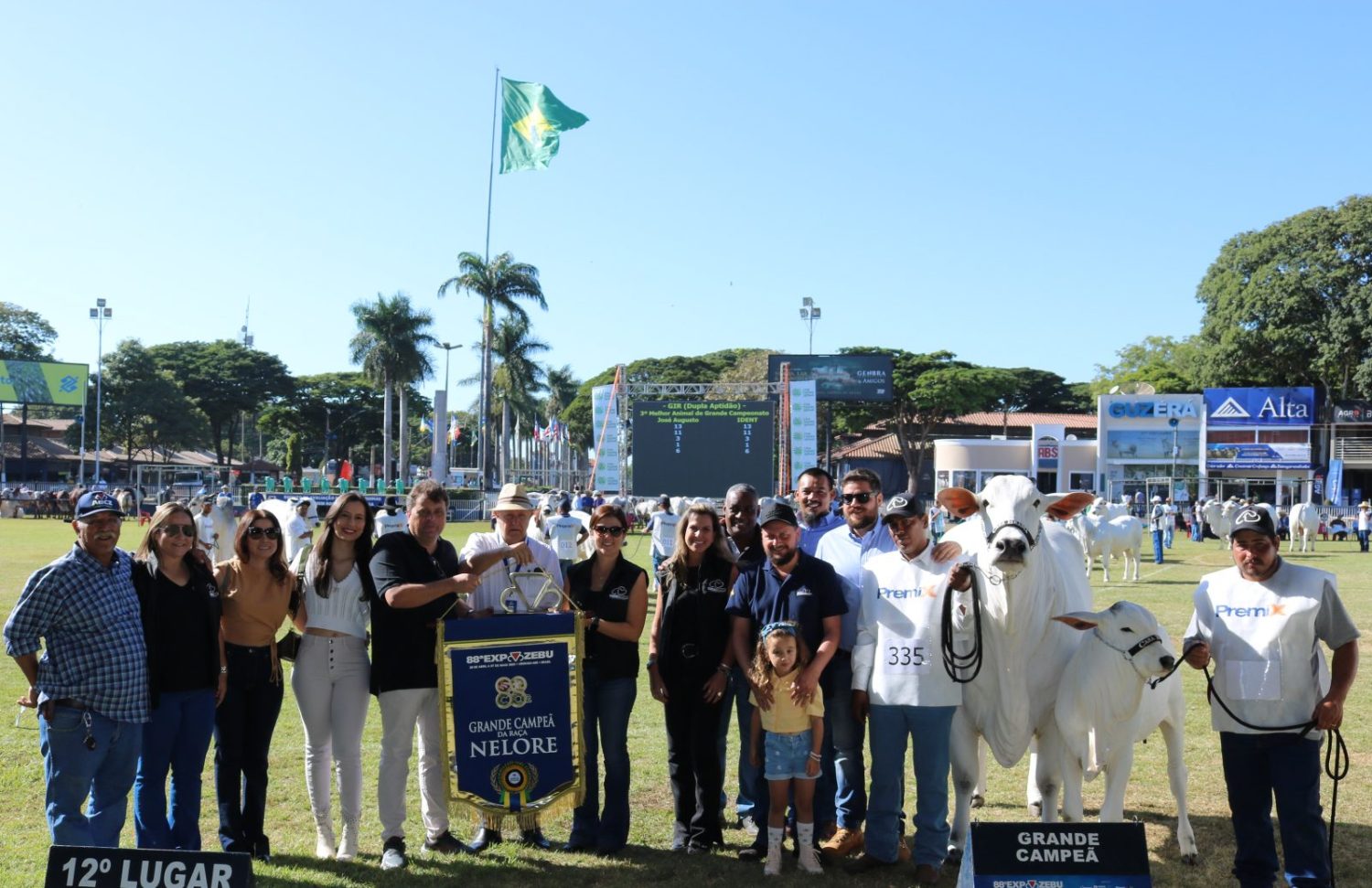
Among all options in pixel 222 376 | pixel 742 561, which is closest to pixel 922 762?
pixel 742 561

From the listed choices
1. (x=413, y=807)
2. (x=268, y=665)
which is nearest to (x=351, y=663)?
(x=268, y=665)

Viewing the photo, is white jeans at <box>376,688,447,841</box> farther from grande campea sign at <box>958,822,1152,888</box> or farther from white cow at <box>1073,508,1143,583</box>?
white cow at <box>1073,508,1143,583</box>

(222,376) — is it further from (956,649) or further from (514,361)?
(956,649)

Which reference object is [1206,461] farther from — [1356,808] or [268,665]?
[268,665]

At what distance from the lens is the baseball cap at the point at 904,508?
5.66m

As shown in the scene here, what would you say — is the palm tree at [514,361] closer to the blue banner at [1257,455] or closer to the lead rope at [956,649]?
the blue banner at [1257,455]

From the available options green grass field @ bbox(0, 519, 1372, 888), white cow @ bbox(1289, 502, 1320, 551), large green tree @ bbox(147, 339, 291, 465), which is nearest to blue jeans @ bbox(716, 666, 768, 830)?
green grass field @ bbox(0, 519, 1372, 888)

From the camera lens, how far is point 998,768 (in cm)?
836

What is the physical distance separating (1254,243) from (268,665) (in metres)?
58.7

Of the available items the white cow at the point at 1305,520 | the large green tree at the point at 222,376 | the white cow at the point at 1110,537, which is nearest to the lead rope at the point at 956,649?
the white cow at the point at 1110,537

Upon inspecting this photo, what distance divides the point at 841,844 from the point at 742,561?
1.56 m

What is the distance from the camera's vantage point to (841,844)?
6.02 metres

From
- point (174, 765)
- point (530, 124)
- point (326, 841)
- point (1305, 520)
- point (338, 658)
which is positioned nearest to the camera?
point (174, 765)

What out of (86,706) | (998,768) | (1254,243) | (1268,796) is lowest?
(998,768)
